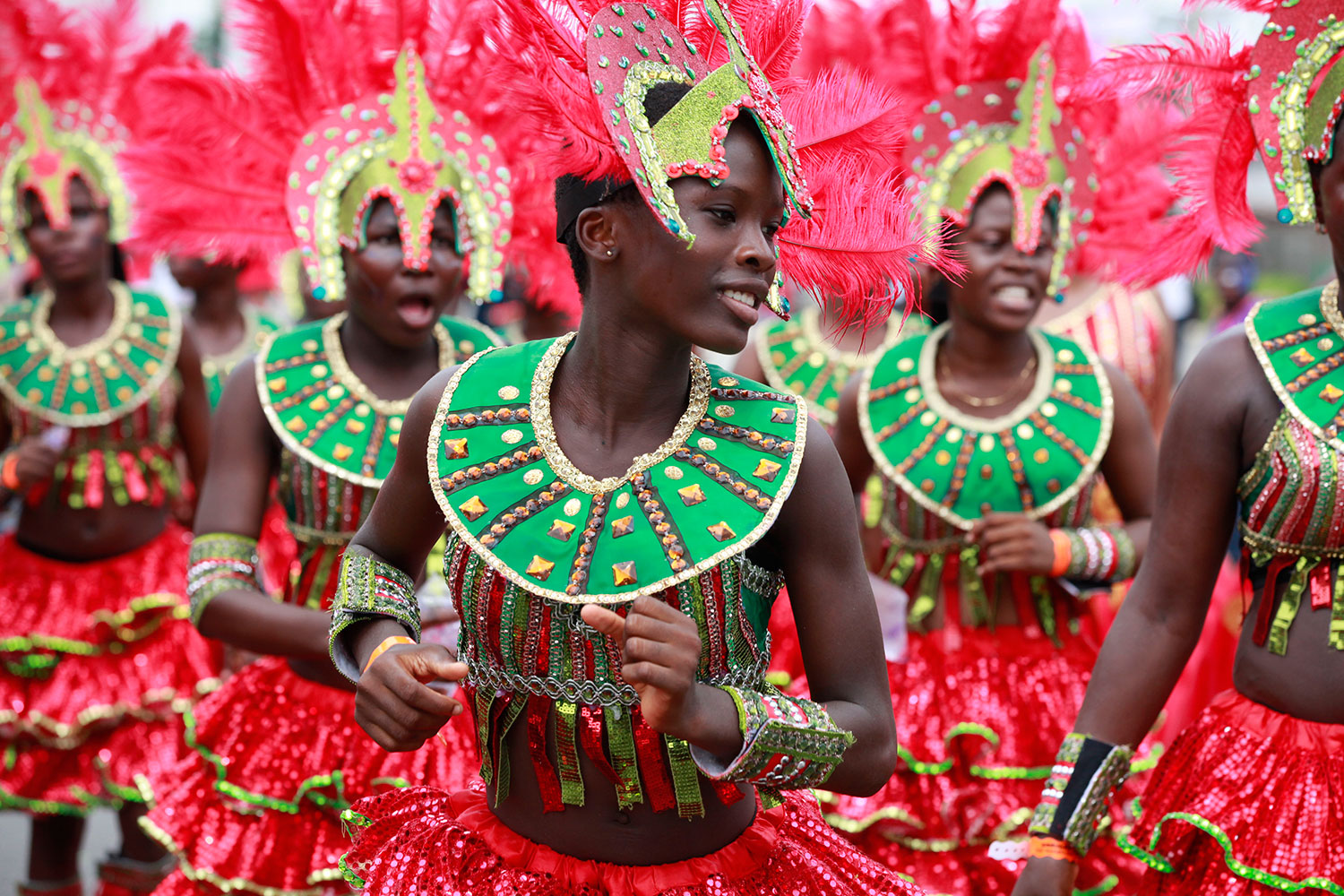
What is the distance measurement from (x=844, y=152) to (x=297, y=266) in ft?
19.2

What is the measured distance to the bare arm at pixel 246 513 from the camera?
11.6ft

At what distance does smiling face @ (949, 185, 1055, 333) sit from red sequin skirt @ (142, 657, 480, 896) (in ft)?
5.69

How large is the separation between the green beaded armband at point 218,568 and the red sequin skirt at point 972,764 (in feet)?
4.97

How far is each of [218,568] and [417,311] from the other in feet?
2.60

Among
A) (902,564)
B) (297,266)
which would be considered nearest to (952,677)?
(902,564)

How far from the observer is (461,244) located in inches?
158

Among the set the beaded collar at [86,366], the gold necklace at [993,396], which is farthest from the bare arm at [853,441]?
the beaded collar at [86,366]

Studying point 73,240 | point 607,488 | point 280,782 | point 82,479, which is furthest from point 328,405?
point 73,240

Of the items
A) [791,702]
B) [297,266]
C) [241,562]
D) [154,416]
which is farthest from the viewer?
[297,266]

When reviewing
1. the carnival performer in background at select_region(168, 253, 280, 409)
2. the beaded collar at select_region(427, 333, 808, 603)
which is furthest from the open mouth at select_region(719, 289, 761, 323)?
the carnival performer in background at select_region(168, 253, 280, 409)

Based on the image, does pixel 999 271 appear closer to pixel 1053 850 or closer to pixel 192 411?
pixel 1053 850

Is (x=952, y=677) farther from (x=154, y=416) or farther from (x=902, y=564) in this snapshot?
(x=154, y=416)

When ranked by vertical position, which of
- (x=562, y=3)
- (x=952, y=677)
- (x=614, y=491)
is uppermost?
(x=562, y=3)

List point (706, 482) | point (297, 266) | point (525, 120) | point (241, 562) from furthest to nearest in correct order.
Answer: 1. point (297, 266)
2. point (241, 562)
3. point (525, 120)
4. point (706, 482)
